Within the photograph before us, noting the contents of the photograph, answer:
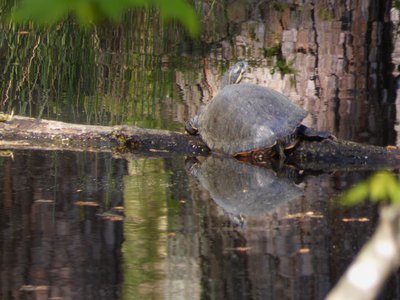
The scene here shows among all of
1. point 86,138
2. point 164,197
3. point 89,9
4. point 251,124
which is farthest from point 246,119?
point 89,9

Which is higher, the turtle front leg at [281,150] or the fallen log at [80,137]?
the fallen log at [80,137]

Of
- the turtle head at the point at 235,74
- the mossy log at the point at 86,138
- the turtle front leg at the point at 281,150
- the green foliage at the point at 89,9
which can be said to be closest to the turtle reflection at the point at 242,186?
the turtle front leg at the point at 281,150

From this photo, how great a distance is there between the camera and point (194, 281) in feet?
15.1

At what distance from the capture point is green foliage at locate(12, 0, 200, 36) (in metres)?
1.60

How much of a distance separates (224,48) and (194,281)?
1040cm

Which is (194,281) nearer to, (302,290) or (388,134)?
(302,290)

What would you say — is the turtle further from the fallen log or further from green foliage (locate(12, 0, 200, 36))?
green foliage (locate(12, 0, 200, 36))

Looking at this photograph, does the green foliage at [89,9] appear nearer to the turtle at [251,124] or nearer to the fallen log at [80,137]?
the turtle at [251,124]

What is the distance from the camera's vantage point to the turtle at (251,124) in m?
7.75

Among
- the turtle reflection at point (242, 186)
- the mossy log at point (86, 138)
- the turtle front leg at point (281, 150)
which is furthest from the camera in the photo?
the mossy log at point (86, 138)

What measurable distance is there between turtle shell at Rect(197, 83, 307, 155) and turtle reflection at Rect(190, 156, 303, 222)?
193 millimetres

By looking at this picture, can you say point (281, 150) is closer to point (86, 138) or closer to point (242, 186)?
point (242, 186)

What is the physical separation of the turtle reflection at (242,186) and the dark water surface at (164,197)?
2 cm

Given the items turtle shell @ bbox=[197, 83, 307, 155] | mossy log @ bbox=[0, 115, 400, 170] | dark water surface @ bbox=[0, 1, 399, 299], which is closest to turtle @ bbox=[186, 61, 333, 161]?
turtle shell @ bbox=[197, 83, 307, 155]
